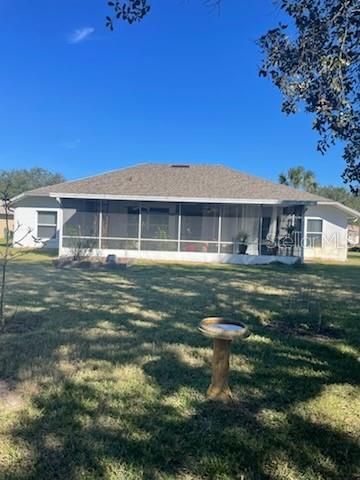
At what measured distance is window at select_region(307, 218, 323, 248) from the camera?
22.2 m

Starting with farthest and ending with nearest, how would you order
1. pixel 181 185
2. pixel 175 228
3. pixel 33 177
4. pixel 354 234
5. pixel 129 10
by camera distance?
pixel 33 177 → pixel 354 234 → pixel 181 185 → pixel 175 228 → pixel 129 10

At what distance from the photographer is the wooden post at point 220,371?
139 inches

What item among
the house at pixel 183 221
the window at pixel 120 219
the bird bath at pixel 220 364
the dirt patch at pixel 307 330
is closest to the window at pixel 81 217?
the house at pixel 183 221

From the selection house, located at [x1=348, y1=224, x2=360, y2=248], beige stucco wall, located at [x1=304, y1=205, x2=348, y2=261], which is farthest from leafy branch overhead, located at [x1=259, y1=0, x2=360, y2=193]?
house, located at [x1=348, y1=224, x2=360, y2=248]

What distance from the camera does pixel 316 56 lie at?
16.1 feet

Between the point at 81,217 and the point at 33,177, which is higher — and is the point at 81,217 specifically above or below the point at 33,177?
below

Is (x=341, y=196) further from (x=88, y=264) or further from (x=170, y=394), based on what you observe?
(x=170, y=394)

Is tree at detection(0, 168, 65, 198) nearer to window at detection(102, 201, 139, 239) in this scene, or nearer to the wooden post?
window at detection(102, 201, 139, 239)

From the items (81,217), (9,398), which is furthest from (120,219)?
(9,398)

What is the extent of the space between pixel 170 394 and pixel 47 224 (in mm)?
20186

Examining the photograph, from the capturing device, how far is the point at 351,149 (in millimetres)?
6277

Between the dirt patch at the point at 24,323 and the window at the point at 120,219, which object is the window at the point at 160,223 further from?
the dirt patch at the point at 24,323

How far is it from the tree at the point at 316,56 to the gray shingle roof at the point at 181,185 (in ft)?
39.3

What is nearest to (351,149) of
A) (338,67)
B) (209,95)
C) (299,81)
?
(299,81)
